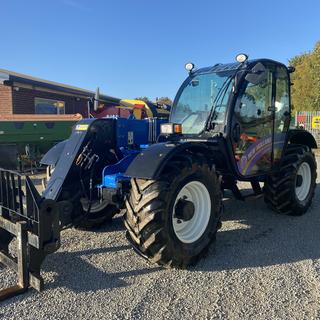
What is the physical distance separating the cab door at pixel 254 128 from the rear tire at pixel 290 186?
0.32m

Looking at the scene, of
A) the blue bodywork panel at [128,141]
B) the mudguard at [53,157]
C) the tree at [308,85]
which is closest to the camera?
the blue bodywork panel at [128,141]

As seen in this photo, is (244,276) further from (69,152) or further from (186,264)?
(69,152)

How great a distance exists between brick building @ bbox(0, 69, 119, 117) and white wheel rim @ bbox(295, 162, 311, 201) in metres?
9.45

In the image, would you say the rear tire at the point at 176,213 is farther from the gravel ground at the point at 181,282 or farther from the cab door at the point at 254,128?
the cab door at the point at 254,128

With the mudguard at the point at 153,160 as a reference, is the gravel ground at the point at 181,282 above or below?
below

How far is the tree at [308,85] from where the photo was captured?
2436 cm

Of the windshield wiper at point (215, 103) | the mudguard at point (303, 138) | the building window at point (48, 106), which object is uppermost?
the building window at point (48, 106)

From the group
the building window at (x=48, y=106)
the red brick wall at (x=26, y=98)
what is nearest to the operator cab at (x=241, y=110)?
the red brick wall at (x=26, y=98)

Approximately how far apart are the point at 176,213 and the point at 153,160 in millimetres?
690

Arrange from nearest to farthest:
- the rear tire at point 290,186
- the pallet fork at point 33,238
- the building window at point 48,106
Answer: the pallet fork at point 33,238
the rear tire at point 290,186
the building window at point 48,106

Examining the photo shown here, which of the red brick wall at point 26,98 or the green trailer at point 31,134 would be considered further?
the red brick wall at point 26,98

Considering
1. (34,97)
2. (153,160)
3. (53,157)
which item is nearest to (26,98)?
(34,97)

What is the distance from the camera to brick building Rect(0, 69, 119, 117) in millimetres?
15242

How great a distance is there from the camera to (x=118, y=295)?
3473mm
